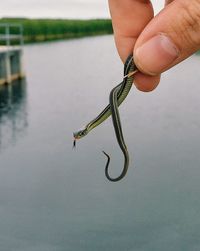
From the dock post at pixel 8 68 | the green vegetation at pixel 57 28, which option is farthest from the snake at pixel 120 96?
the green vegetation at pixel 57 28

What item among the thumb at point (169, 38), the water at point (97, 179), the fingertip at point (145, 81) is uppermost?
the water at point (97, 179)

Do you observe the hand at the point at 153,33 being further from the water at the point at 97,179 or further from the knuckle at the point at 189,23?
the water at the point at 97,179

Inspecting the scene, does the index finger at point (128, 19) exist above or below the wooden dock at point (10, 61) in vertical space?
below

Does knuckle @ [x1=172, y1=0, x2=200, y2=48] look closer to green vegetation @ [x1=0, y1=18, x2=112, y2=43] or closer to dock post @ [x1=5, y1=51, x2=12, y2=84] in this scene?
dock post @ [x1=5, y1=51, x2=12, y2=84]

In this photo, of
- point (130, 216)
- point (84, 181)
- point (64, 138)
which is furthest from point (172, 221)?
point (64, 138)

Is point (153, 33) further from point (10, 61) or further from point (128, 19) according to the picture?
point (10, 61)

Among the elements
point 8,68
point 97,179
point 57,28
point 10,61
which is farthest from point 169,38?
point 57,28
